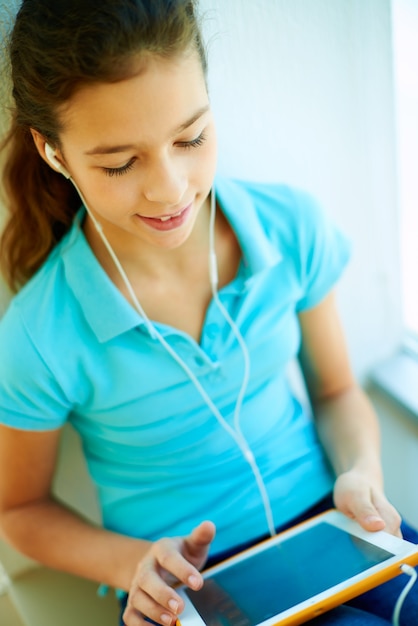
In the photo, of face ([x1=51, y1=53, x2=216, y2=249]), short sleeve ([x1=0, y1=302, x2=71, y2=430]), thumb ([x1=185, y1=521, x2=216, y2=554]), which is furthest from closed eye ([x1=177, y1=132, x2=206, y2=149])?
thumb ([x1=185, y1=521, x2=216, y2=554])

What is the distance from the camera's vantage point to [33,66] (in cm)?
64

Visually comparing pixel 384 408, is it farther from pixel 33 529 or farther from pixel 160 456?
pixel 33 529

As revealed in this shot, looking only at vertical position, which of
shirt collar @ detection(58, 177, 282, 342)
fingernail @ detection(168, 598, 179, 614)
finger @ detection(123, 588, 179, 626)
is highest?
shirt collar @ detection(58, 177, 282, 342)

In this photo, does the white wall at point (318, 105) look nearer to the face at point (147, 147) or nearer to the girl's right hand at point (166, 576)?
the face at point (147, 147)

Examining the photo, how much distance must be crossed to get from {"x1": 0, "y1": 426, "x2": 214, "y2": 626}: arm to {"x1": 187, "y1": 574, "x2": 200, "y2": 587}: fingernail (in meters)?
0.05

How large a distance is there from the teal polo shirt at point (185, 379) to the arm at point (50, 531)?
0.14ft

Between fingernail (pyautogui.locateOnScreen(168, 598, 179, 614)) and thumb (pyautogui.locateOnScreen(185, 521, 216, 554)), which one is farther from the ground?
thumb (pyautogui.locateOnScreen(185, 521, 216, 554))

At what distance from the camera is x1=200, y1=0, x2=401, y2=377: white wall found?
2.79 feet

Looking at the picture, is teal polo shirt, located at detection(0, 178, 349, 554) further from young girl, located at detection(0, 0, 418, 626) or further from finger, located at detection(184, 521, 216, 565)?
finger, located at detection(184, 521, 216, 565)

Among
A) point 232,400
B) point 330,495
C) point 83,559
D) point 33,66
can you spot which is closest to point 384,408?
point 330,495

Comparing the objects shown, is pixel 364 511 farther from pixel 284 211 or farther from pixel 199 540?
pixel 284 211

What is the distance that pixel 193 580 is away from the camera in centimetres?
66

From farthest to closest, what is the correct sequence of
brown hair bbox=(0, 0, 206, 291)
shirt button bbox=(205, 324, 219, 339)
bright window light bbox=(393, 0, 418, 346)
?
bright window light bbox=(393, 0, 418, 346), shirt button bbox=(205, 324, 219, 339), brown hair bbox=(0, 0, 206, 291)

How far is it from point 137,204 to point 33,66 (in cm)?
16
